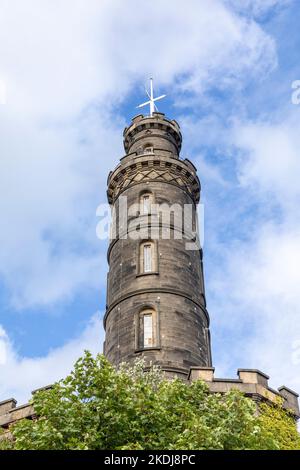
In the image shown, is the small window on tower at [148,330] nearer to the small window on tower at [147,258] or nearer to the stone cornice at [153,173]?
the small window on tower at [147,258]

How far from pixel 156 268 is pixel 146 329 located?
121 inches

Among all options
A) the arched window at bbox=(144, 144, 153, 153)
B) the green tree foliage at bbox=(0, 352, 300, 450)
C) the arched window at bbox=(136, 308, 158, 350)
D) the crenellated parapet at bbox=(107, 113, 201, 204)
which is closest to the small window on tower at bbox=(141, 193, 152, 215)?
the crenellated parapet at bbox=(107, 113, 201, 204)

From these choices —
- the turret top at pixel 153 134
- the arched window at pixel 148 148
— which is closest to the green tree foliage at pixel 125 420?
the arched window at pixel 148 148

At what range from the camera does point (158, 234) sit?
29234 millimetres

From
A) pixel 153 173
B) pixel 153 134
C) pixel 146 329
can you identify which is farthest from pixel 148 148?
pixel 146 329

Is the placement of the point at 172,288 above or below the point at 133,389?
above

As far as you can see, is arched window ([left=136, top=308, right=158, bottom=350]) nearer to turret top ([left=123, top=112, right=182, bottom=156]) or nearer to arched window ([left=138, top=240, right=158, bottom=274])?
arched window ([left=138, top=240, right=158, bottom=274])

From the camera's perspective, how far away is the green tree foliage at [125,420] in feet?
46.4

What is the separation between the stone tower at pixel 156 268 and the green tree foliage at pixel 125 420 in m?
8.45

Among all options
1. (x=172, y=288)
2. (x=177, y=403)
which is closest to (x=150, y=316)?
(x=172, y=288)

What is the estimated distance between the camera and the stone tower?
25.7m

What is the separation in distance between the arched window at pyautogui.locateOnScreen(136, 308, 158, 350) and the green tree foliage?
882 centimetres
